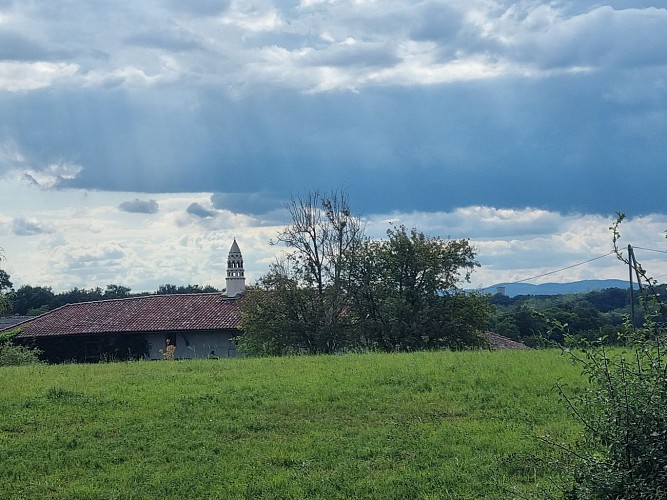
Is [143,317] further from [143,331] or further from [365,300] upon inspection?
[365,300]

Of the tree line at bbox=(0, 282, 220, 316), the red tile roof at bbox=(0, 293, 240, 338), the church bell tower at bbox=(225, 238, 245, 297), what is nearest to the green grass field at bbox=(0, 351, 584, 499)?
the red tile roof at bbox=(0, 293, 240, 338)

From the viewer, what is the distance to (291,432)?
37.0 ft

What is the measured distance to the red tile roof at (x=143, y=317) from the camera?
4962 cm

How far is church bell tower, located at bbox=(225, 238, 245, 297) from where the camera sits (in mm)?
55406

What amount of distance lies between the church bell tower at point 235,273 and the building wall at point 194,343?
18.9 feet

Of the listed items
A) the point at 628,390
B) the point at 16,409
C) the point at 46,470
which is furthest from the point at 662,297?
the point at 16,409

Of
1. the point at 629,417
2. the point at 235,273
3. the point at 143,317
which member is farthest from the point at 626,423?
the point at 235,273

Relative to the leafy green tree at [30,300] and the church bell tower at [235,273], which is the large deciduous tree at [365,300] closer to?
the church bell tower at [235,273]

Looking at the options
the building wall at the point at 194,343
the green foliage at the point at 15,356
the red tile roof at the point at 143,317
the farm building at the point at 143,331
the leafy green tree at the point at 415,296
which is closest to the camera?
the green foliage at the point at 15,356

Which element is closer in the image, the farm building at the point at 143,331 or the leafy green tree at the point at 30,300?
the farm building at the point at 143,331

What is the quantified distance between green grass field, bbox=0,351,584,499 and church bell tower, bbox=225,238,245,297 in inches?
1536

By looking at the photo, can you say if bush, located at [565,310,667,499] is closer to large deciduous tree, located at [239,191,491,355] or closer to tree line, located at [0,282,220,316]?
large deciduous tree, located at [239,191,491,355]

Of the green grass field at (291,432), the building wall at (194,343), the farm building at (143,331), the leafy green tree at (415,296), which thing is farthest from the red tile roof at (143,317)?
the green grass field at (291,432)

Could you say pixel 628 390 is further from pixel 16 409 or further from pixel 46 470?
pixel 16 409
